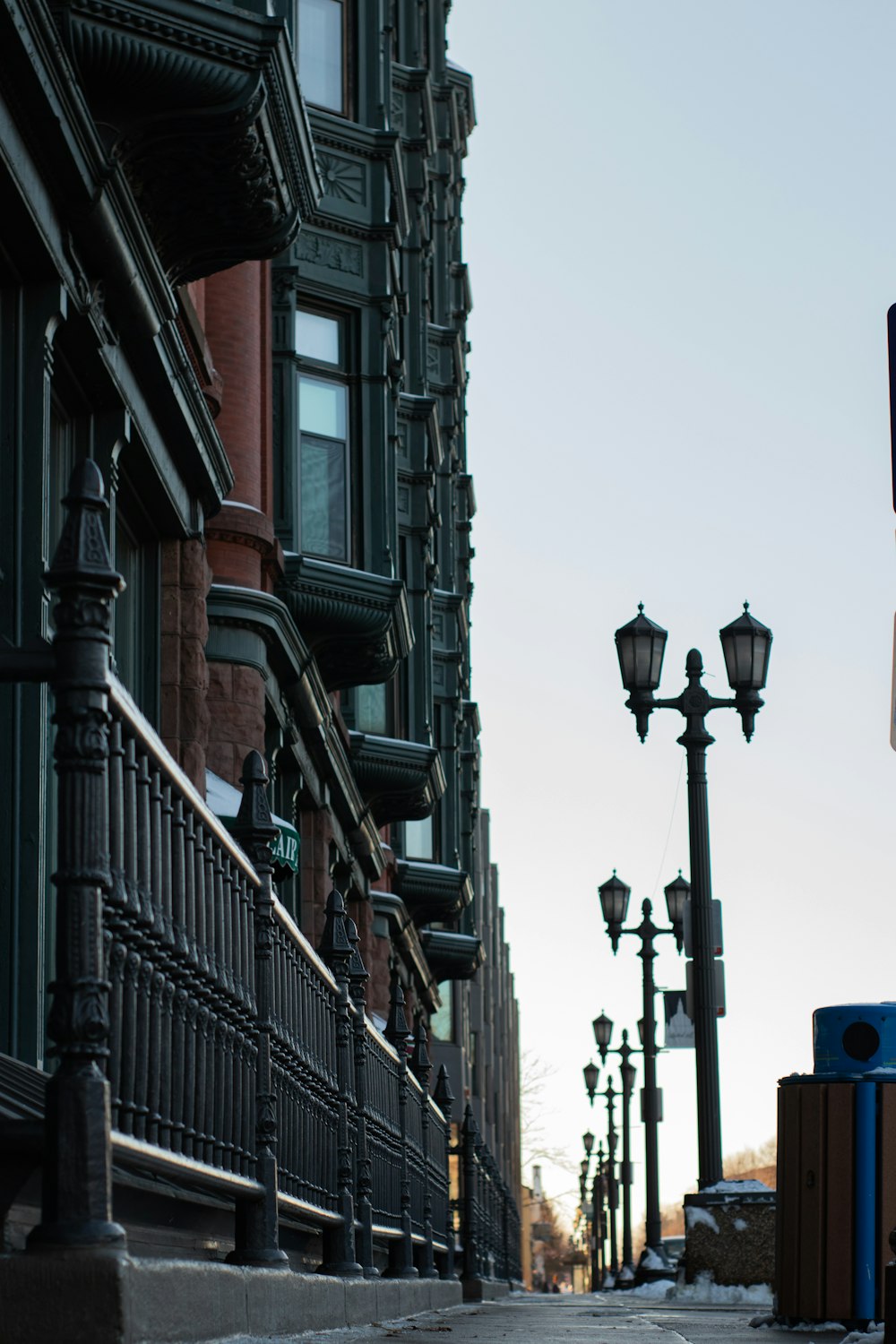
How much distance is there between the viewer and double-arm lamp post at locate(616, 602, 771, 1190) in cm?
1900

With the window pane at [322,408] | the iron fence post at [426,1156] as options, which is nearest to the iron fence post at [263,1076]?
the iron fence post at [426,1156]

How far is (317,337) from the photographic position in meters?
22.6

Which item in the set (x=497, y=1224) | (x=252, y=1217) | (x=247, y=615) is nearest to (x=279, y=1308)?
(x=252, y=1217)

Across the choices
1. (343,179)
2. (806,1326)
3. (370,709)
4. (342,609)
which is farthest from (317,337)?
(806,1326)

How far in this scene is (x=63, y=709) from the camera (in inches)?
175

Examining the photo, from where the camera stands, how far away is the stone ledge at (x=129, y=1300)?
3824 mm

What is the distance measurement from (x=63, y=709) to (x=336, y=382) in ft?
60.8

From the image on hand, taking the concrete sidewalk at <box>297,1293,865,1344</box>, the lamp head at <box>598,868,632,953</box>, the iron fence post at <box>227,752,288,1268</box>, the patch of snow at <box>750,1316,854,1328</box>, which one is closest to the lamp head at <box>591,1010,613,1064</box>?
the lamp head at <box>598,868,632,953</box>

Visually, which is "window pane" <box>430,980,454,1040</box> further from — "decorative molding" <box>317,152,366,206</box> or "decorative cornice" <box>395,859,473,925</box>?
"decorative molding" <box>317,152,366,206</box>

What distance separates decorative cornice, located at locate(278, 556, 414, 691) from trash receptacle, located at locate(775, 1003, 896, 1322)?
11341mm

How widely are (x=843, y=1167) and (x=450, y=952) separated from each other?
35104mm

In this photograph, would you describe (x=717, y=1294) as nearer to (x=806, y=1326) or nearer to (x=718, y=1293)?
(x=718, y=1293)

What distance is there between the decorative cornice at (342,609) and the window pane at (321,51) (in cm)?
556

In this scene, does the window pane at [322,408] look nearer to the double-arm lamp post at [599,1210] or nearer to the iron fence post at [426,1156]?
the iron fence post at [426,1156]
